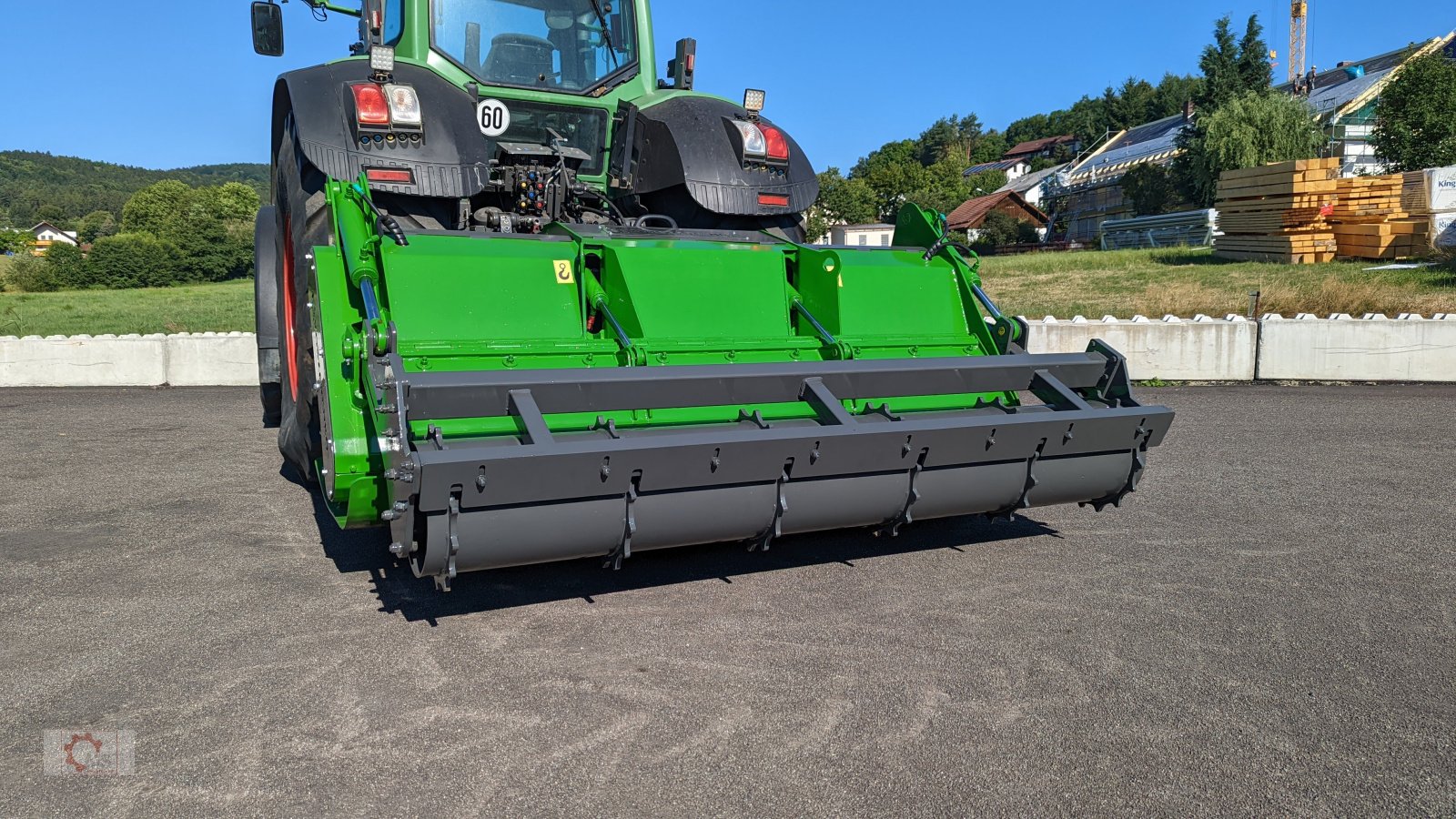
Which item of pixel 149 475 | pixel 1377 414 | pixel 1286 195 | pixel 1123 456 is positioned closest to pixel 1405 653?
A: pixel 1123 456

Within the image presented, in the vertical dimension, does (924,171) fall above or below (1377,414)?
above

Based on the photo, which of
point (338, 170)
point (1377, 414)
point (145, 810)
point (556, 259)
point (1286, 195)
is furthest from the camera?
point (1286, 195)

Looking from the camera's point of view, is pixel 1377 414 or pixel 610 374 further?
pixel 1377 414

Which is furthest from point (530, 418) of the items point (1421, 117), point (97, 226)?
point (97, 226)

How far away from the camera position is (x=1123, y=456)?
14.7 feet

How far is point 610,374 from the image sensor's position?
3871mm

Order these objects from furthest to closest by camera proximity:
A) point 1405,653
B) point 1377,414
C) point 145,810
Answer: point 1377,414, point 1405,653, point 145,810

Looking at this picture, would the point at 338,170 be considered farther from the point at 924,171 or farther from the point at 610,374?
the point at 924,171

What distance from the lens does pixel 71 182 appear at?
357ft

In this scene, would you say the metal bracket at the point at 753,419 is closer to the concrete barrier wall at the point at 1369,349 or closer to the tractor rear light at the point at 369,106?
the tractor rear light at the point at 369,106

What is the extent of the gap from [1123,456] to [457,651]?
9.13 ft

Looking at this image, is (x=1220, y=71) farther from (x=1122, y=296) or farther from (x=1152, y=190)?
(x=1122, y=296)

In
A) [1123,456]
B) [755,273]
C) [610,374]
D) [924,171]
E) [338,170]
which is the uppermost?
[924,171]

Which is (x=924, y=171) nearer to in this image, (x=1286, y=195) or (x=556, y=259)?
(x=1286, y=195)
